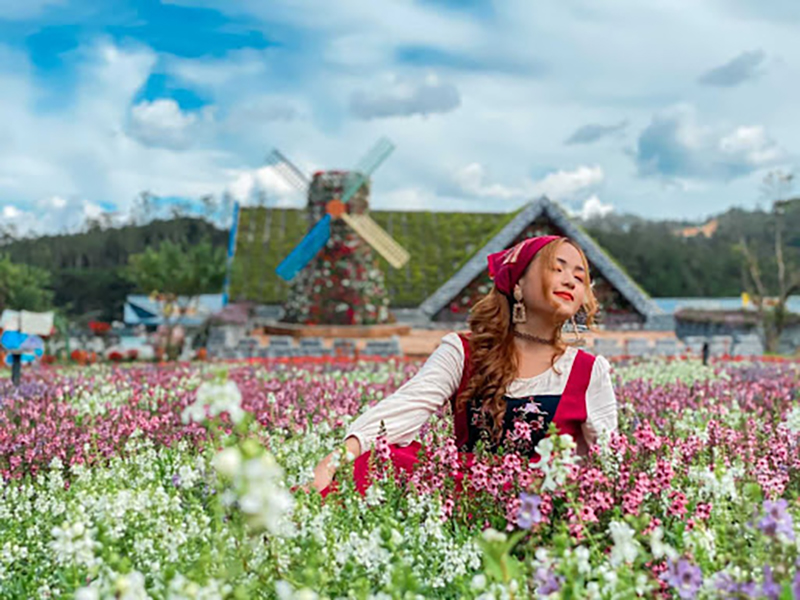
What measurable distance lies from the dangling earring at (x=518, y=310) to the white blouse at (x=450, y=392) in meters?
0.29

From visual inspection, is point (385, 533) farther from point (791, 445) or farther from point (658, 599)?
point (791, 445)

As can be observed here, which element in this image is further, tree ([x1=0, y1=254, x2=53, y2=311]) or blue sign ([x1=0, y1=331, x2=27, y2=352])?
tree ([x1=0, y1=254, x2=53, y2=311])

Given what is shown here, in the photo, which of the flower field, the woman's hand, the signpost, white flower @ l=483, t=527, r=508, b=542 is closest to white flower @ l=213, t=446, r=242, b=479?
the flower field

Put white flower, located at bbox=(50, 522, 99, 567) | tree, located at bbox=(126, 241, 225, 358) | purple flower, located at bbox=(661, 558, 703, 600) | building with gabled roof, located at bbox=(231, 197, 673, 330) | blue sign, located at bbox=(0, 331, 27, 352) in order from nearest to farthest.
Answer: purple flower, located at bbox=(661, 558, 703, 600) → white flower, located at bbox=(50, 522, 99, 567) → blue sign, located at bbox=(0, 331, 27, 352) → building with gabled roof, located at bbox=(231, 197, 673, 330) → tree, located at bbox=(126, 241, 225, 358)

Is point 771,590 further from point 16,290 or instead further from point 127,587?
point 16,290

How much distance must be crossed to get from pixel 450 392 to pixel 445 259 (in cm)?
2209

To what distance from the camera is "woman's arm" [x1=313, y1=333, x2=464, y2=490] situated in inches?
157

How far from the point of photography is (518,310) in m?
4.44

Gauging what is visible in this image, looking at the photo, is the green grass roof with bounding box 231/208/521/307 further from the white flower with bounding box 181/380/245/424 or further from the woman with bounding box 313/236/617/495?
the white flower with bounding box 181/380/245/424

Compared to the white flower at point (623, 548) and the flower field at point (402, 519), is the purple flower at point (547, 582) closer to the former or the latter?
the flower field at point (402, 519)

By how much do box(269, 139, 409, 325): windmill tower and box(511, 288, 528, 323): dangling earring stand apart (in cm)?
1427

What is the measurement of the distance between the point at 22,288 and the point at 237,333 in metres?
10.1

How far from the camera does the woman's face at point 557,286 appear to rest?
4.30 m

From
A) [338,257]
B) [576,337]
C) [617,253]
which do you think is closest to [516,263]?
[576,337]
